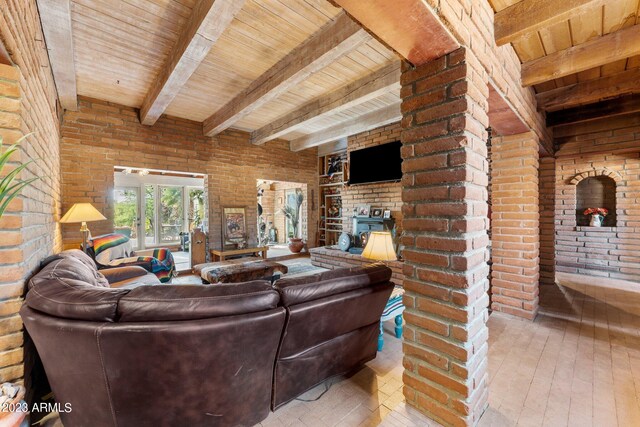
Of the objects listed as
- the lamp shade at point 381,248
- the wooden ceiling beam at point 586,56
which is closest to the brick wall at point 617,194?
the wooden ceiling beam at point 586,56

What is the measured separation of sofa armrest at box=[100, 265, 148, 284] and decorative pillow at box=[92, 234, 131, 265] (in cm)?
59

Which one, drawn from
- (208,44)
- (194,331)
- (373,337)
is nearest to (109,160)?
(208,44)

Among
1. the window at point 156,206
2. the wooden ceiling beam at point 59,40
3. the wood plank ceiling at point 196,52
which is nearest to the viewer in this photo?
the wooden ceiling beam at point 59,40

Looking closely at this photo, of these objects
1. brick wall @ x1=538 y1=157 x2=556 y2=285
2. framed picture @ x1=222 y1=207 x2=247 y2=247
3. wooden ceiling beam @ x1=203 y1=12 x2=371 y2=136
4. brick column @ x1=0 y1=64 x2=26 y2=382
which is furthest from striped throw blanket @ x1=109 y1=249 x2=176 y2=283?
brick wall @ x1=538 y1=157 x2=556 y2=285

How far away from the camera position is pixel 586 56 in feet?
6.23

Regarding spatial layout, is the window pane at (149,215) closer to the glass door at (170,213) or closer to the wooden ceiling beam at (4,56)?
the glass door at (170,213)

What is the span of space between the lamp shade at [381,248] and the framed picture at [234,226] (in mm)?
3777

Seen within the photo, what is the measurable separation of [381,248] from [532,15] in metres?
1.86

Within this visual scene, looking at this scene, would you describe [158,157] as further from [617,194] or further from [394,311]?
[617,194]

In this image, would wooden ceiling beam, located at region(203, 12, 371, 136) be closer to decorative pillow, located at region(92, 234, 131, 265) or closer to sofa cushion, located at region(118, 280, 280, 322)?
sofa cushion, located at region(118, 280, 280, 322)

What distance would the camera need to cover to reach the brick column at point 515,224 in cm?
257

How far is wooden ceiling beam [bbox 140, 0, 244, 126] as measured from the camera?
1865mm

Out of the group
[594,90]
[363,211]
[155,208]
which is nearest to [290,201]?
[363,211]

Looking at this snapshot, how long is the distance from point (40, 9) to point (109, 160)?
2772 mm
